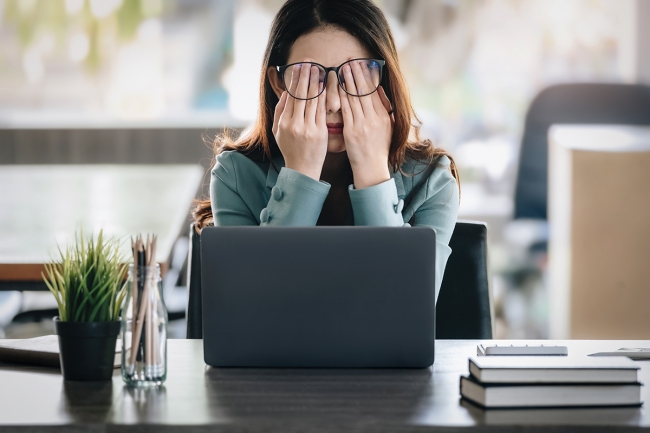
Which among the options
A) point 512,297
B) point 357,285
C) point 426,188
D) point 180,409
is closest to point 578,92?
point 512,297

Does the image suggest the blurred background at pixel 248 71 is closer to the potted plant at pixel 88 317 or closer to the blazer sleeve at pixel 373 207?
the blazer sleeve at pixel 373 207

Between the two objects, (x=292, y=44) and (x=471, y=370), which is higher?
(x=292, y=44)

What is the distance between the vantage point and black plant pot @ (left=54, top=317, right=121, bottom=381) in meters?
0.85

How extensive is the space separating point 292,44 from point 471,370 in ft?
2.79

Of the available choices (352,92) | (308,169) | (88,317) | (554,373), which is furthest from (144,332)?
(352,92)

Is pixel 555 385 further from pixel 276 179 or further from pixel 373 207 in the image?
pixel 276 179

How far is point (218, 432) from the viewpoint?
2.21 feet

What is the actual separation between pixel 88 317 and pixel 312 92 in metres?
0.66

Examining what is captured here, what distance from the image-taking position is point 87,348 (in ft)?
2.79

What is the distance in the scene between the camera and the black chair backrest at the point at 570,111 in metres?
3.21

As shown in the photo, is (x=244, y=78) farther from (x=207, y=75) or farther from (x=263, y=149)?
(x=263, y=149)

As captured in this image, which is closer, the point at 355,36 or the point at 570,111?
the point at 355,36

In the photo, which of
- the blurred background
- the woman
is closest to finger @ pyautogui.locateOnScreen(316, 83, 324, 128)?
the woman

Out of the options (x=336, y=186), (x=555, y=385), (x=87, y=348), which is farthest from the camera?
(x=336, y=186)
